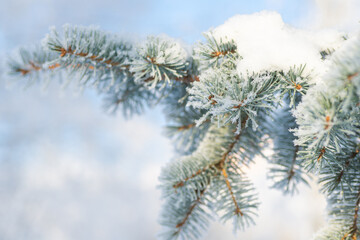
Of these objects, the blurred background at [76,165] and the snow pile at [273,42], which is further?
the blurred background at [76,165]

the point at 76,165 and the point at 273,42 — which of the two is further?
the point at 76,165

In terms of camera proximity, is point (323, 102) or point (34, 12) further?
point (34, 12)

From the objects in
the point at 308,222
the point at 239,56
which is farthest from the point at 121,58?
the point at 308,222

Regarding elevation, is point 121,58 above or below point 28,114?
below

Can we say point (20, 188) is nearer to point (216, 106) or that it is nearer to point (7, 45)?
point (7, 45)

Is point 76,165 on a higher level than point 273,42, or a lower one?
higher

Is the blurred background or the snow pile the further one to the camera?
the blurred background

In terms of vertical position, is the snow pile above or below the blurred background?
below

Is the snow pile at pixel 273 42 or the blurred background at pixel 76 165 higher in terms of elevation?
the blurred background at pixel 76 165
